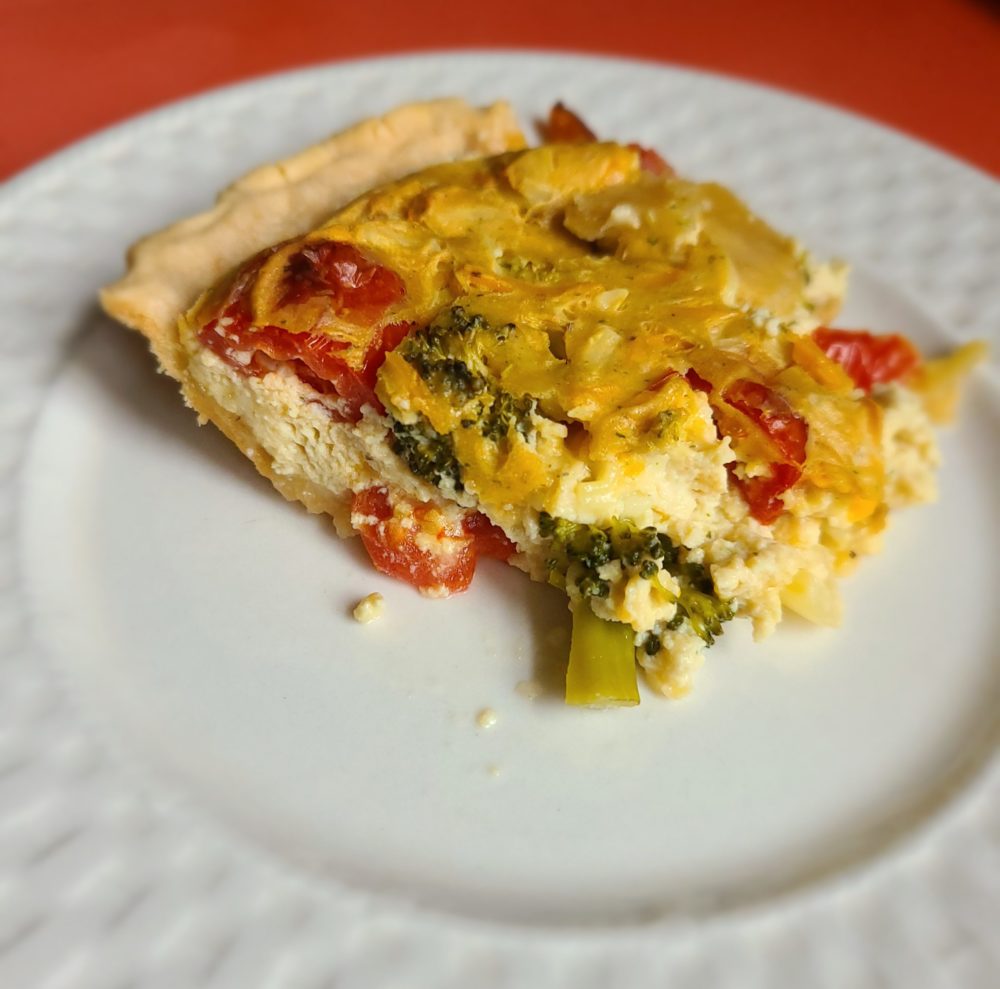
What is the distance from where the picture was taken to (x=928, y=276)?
3.78 meters

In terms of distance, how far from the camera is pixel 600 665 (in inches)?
106

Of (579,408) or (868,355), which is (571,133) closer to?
(868,355)

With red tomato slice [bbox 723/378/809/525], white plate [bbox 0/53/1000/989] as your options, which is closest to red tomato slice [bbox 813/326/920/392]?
white plate [bbox 0/53/1000/989]

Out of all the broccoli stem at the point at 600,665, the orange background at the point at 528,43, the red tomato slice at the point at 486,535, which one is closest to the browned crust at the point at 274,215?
the red tomato slice at the point at 486,535

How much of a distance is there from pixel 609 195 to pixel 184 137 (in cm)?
172

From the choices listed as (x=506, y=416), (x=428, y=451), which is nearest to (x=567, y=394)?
(x=506, y=416)

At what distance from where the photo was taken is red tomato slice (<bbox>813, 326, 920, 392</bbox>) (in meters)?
3.31

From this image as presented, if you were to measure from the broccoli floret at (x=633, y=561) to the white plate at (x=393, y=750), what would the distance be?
0.59 feet

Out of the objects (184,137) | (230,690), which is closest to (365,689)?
(230,690)

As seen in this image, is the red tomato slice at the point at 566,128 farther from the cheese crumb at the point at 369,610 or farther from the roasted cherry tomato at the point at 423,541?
the cheese crumb at the point at 369,610

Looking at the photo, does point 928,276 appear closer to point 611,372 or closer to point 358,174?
point 611,372

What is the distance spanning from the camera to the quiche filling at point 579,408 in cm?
270

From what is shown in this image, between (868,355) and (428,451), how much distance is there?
1450mm

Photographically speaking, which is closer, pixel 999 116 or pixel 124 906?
pixel 124 906
